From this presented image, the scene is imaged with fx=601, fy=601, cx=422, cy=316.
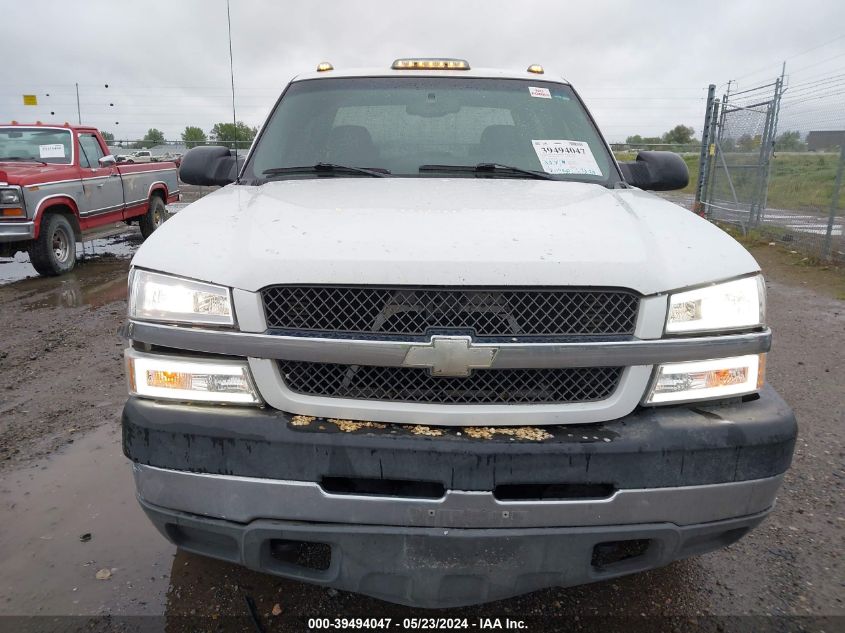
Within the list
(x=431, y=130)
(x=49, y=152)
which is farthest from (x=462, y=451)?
(x=49, y=152)

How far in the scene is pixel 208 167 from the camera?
123 inches

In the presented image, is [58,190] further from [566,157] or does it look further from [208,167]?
[566,157]

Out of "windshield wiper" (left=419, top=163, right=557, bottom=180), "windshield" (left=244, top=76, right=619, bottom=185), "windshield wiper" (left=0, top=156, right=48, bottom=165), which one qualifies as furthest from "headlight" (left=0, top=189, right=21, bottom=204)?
"windshield wiper" (left=419, top=163, right=557, bottom=180)

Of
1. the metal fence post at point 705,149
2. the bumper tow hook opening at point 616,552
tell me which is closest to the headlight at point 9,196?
the bumper tow hook opening at point 616,552

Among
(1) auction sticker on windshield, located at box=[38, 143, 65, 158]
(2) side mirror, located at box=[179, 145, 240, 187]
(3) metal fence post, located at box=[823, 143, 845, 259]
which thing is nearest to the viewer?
(2) side mirror, located at box=[179, 145, 240, 187]

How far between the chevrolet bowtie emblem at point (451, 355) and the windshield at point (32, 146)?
29.6 feet

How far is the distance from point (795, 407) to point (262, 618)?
11.7 feet

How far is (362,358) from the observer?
172 cm

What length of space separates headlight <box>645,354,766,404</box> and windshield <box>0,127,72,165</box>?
30.8ft

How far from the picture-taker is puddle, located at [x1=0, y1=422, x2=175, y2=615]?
2191mm

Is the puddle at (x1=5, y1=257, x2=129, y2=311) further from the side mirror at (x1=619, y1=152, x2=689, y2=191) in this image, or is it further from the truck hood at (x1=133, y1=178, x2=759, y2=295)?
the side mirror at (x1=619, y1=152, x2=689, y2=191)

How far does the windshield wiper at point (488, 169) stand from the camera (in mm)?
2824

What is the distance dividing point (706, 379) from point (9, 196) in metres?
8.33

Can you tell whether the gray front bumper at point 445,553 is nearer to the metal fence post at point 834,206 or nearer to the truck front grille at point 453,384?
the truck front grille at point 453,384
